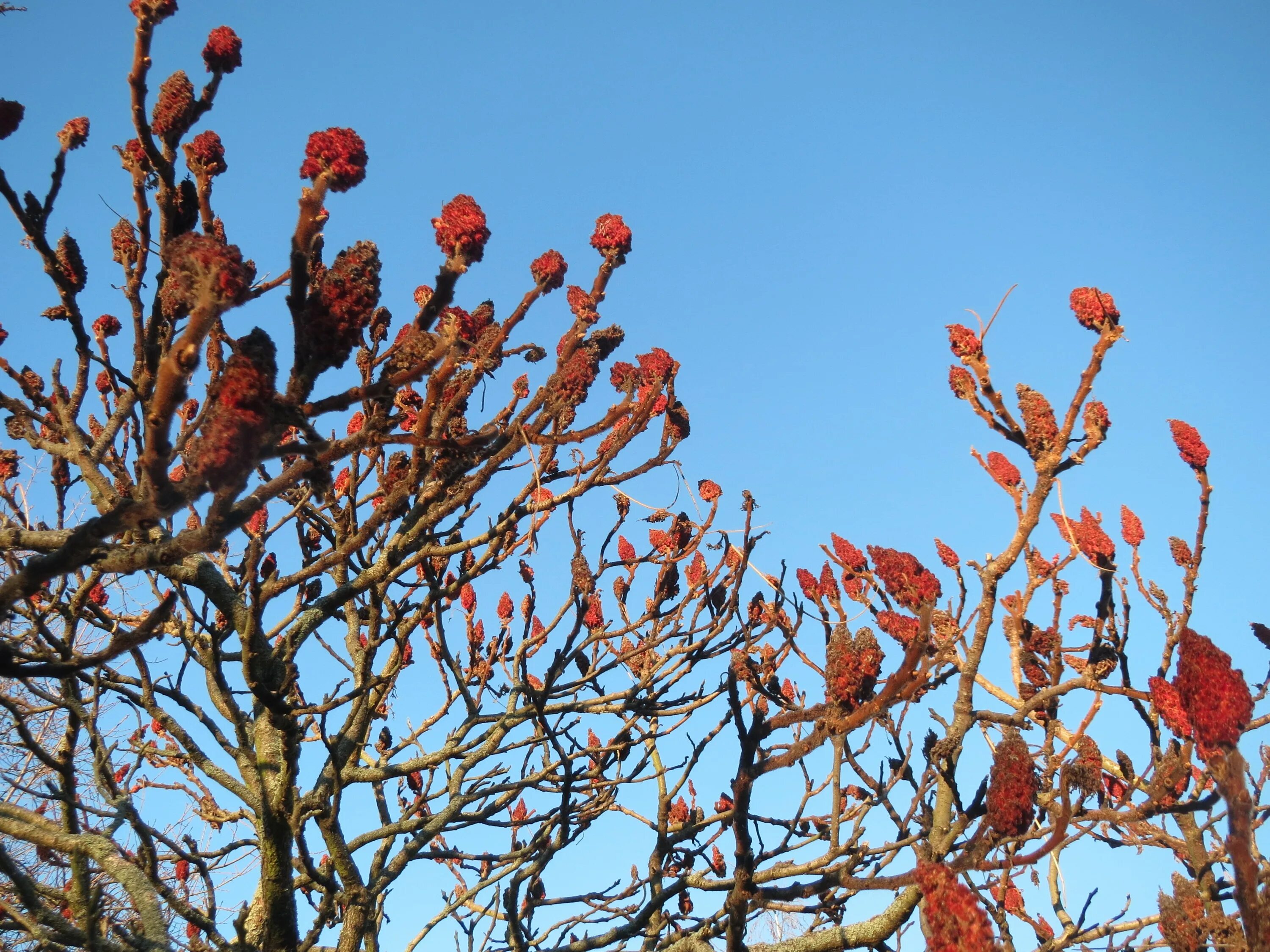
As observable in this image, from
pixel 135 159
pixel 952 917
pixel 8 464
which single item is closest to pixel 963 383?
pixel 952 917

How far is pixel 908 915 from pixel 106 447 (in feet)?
11.0

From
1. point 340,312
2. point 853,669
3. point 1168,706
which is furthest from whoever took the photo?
point 1168,706

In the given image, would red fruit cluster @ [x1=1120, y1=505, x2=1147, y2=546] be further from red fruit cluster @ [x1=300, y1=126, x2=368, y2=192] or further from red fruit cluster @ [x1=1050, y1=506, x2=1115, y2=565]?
red fruit cluster @ [x1=300, y1=126, x2=368, y2=192]

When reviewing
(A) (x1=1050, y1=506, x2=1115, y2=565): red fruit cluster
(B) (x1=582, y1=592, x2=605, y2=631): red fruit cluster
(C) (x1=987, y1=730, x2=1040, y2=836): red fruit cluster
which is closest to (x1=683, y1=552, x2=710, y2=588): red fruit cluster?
(B) (x1=582, y1=592, x2=605, y2=631): red fruit cluster

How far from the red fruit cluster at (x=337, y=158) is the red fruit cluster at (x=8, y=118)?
55.8 inches

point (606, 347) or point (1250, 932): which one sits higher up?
point (606, 347)

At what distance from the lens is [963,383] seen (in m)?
3.55

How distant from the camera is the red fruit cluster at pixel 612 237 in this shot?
2.89 m

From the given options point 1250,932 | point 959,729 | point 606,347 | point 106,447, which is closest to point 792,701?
point 959,729

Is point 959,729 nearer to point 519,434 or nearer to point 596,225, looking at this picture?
point 519,434

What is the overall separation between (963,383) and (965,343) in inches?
6.3

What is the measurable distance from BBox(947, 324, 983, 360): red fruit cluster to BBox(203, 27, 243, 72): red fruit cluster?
282 cm

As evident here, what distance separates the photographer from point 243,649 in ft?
9.63

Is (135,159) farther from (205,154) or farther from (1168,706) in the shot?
(1168,706)
